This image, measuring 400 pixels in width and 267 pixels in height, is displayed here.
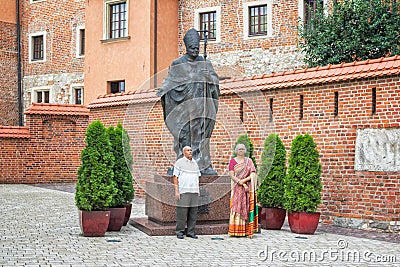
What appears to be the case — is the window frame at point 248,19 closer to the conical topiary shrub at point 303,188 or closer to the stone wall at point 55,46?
the stone wall at point 55,46

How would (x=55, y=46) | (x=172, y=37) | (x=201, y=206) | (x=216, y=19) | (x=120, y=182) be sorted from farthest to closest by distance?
1. (x=55, y=46)
2. (x=216, y=19)
3. (x=172, y=37)
4. (x=120, y=182)
5. (x=201, y=206)

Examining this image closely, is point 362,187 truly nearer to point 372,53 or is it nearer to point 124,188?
point 124,188

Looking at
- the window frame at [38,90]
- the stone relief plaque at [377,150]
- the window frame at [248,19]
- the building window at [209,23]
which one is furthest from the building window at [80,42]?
the stone relief plaque at [377,150]

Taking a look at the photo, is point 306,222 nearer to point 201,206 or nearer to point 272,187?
point 272,187

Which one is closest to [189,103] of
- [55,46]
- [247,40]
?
[247,40]

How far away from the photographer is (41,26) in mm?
30891

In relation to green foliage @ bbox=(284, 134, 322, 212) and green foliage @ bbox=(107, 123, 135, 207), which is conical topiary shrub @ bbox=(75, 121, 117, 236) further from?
green foliage @ bbox=(284, 134, 322, 212)

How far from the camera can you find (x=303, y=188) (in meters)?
10.2

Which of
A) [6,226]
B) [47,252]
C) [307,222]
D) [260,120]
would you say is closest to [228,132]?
[260,120]

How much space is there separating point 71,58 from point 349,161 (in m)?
20.9

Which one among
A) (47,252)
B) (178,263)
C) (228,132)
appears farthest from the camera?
(228,132)

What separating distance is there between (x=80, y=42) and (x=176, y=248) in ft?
73.6

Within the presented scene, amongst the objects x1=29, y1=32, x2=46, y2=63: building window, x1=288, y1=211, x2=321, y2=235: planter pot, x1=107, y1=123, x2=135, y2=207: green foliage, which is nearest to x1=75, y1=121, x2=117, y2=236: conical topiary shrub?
x1=107, y1=123, x2=135, y2=207: green foliage

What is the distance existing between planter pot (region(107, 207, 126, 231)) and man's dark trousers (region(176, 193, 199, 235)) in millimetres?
1161
